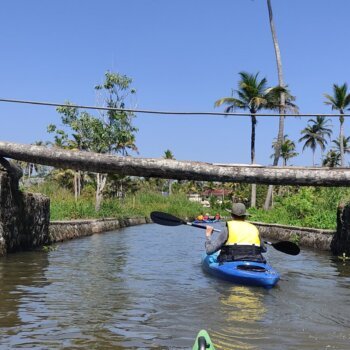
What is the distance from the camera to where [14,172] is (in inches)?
443

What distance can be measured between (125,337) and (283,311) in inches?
91.1

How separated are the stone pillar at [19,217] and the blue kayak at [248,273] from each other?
5.13m

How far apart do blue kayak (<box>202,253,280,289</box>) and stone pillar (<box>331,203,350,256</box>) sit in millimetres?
5638

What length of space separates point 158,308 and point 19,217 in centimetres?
665

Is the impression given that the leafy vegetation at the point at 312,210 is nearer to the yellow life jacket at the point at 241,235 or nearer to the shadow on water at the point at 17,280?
the yellow life jacket at the point at 241,235

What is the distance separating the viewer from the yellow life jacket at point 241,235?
7.88 metres

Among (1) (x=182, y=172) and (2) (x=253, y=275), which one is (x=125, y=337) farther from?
(1) (x=182, y=172)

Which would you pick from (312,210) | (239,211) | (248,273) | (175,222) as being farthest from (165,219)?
(312,210)

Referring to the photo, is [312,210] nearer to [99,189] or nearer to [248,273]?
[99,189]

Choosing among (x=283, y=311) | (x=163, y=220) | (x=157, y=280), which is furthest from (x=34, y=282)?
(x=283, y=311)

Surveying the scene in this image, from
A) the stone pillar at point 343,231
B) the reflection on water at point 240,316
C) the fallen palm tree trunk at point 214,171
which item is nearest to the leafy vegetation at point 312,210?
the stone pillar at point 343,231

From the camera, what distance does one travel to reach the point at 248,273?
7484mm

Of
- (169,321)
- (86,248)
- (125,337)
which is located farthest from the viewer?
(86,248)

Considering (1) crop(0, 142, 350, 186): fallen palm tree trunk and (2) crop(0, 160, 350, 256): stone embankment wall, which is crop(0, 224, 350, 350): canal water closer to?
(2) crop(0, 160, 350, 256): stone embankment wall
